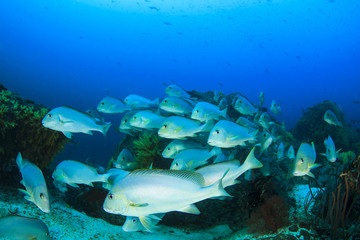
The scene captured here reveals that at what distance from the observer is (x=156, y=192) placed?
6.71ft

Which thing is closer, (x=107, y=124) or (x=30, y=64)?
(x=107, y=124)

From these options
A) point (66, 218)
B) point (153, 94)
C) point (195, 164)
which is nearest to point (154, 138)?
point (195, 164)

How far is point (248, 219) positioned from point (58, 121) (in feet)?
12.7

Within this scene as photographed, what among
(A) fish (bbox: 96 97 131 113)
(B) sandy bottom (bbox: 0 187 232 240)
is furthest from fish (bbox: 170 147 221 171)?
(A) fish (bbox: 96 97 131 113)

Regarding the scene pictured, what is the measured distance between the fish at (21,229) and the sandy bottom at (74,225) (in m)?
0.99

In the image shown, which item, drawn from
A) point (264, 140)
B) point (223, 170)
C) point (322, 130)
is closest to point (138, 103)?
point (264, 140)

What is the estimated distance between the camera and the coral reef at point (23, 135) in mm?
4816

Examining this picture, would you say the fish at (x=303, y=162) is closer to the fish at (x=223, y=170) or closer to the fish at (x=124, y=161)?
the fish at (x=223, y=170)

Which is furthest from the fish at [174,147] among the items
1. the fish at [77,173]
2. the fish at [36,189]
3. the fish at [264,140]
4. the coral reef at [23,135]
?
the coral reef at [23,135]

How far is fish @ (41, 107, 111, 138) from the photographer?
3.82m

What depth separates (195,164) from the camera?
383 centimetres

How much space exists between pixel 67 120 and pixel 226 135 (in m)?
2.95

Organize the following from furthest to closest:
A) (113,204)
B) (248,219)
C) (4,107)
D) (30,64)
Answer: (30,64), (4,107), (248,219), (113,204)

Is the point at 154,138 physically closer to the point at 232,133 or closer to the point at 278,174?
the point at 232,133
